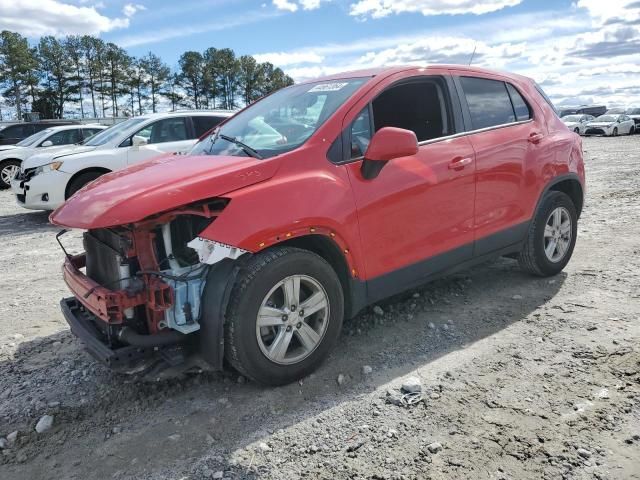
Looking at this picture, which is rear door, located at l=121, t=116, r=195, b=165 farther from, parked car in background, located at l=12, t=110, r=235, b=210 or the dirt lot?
the dirt lot

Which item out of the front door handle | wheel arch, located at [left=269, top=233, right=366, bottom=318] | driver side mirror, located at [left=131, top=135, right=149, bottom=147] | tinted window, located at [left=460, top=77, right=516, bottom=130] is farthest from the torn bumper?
driver side mirror, located at [left=131, top=135, right=149, bottom=147]

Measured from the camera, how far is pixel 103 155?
8.84m

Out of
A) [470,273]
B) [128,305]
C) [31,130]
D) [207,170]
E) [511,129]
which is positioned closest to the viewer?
[128,305]

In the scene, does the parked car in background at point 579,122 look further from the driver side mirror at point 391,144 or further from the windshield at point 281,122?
Answer: the driver side mirror at point 391,144

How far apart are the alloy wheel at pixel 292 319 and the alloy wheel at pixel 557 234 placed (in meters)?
2.54

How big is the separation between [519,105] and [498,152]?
738 millimetres

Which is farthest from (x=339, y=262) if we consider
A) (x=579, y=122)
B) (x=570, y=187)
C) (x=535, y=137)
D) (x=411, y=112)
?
(x=579, y=122)

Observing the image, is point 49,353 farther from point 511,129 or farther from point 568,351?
point 511,129

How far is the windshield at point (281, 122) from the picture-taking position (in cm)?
341

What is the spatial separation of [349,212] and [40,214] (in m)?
8.66

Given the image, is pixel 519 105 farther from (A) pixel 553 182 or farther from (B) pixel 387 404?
(B) pixel 387 404

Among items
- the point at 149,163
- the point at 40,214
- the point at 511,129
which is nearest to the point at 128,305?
the point at 149,163

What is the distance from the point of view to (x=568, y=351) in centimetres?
352

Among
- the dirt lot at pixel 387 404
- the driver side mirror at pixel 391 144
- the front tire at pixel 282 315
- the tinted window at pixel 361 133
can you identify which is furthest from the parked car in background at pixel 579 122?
the front tire at pixel 282 315
